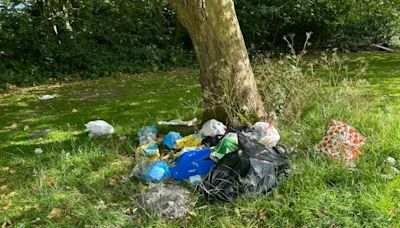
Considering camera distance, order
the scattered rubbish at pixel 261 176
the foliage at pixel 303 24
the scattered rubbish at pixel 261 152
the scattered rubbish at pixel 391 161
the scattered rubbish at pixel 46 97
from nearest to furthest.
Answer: the scattered rubbish at pixel 261 176 → the scattered rubbish at pixel 261 152 → the scattered rubbish at pixel 391 161 → the scattered rubbish at pixel 46 97 → the foliage at pixel 303 24

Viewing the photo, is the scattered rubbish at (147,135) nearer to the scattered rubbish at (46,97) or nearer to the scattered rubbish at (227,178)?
the scattered rubbish at (227,178)

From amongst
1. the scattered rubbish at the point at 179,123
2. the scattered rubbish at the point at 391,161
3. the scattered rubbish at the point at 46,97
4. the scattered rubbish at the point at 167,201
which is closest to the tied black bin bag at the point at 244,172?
the scattered rubbish at the point at 167,201

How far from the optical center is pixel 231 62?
14.6ft

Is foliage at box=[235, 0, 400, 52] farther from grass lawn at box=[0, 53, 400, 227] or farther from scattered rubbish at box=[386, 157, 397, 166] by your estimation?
scattered rubbish at box=[386, 157, 397, 166]

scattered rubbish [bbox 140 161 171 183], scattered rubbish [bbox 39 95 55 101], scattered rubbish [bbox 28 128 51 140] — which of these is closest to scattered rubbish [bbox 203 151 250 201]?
scattered rubbish [bbox 140 161 171 183]

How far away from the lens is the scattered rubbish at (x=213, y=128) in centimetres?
434

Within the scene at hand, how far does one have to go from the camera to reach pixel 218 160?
3477mm

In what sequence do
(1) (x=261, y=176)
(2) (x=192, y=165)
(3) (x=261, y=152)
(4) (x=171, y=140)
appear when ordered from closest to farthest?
(1) (x=261, y=176)
(3) (x=261, y=152)
(2) (x=192, y=165)
(4) (x=171, y=140)

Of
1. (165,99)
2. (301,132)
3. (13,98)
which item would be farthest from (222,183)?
(13,98)

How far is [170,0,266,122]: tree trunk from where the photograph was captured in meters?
4.36

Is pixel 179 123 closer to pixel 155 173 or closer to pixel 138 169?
pixel 138 169

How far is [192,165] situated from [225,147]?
34 cm

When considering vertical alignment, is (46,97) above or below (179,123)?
below

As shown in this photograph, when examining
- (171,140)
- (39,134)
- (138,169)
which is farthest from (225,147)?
(39,134)
